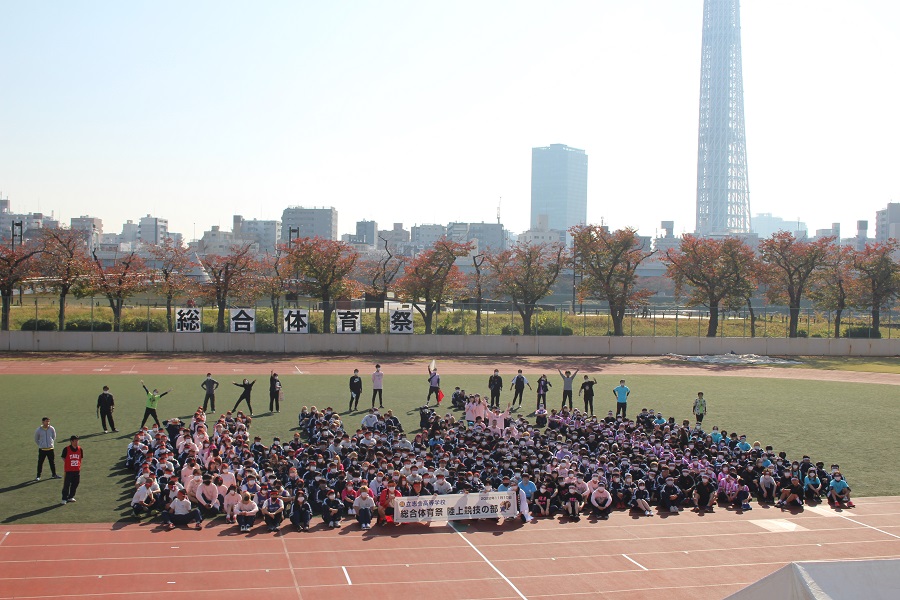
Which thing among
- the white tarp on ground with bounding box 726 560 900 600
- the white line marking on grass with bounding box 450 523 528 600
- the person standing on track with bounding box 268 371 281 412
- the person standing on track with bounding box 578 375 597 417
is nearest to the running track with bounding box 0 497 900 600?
the white line marking on grass with bounding box 450 523 528 600

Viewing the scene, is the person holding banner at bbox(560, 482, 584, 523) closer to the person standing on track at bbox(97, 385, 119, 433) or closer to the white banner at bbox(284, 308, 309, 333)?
the person standing on track at bbox(97, 385, 119, 433)

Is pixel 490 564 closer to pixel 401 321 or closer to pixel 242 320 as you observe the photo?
pixel 401 321

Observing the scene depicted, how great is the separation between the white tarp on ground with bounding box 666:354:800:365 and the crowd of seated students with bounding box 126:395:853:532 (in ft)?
78.5

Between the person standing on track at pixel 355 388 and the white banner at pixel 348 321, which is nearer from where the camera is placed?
the person standing on track at pixel 355 388

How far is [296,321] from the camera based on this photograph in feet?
146

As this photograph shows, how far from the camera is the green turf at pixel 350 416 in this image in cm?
1722

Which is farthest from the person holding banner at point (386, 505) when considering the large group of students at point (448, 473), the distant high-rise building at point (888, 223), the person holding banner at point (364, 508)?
the distant high-rise building at point (888, 223)

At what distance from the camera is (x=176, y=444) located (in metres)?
19.6

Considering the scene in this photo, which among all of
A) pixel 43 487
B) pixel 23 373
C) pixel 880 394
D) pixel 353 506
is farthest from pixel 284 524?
pixel 880 394

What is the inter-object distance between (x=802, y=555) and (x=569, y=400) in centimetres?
1376

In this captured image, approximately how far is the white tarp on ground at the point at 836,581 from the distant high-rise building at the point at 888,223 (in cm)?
16801

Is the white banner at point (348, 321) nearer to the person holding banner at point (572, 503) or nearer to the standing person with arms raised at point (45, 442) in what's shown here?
the standing person with arms raised at point (45, 442)

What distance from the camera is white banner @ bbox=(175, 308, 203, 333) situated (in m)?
43.2

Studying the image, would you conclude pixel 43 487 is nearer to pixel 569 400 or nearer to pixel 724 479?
pixel 724 479
